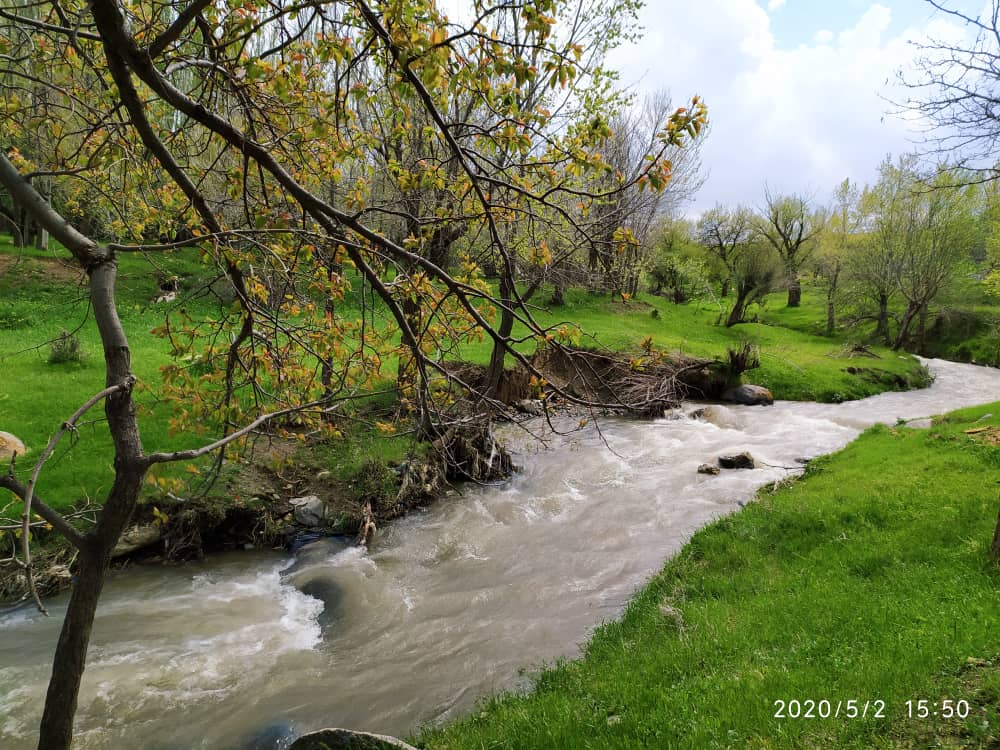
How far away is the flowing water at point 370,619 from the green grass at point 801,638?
974 mm

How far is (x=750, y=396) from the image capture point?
19.8 meters

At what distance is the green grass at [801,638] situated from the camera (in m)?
3.79

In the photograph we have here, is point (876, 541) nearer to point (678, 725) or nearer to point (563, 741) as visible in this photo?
point (678, 725)

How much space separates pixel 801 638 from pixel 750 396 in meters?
16.3

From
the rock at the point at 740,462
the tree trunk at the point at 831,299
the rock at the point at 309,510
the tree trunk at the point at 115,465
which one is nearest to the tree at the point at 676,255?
the tree trunk at the point at 831,299

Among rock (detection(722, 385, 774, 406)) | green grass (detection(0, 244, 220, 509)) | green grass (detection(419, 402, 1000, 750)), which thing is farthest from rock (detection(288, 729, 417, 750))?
rock (detection(722, 385, 774, 406))

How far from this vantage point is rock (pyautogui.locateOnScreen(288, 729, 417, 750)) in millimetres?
4191

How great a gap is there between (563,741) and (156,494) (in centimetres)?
732

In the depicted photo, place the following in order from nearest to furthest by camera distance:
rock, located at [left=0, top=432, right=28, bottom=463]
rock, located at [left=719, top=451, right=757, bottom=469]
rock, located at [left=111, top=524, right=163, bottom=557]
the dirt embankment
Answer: the dirt embankment < rock, located at [left=111, top=524, right=163, bottom=557] < rock, located at [left=0, top=432, right=28, bottom=463] < rock, located at [left=719, top=451, right=757, bottom=469]

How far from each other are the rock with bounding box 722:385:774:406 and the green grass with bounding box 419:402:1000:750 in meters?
10.9

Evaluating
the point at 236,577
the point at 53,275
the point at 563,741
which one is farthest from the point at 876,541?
the point at 53,275

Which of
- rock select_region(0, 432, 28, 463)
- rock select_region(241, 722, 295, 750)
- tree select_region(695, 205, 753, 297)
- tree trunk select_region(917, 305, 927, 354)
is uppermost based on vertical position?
tree select_region(695, 205, 753, 297)
